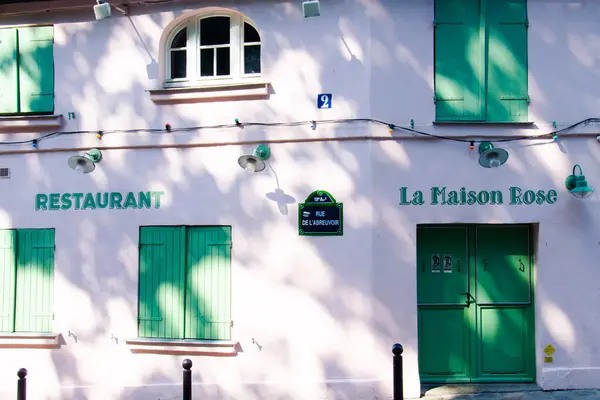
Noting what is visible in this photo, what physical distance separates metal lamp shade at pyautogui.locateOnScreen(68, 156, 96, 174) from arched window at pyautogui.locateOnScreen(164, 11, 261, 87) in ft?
4.90

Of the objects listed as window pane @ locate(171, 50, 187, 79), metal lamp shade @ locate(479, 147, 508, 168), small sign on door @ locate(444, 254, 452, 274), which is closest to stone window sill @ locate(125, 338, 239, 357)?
small sign on door @ locate(444, 254, 452, 274)

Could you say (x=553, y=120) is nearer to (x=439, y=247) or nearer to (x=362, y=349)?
(x=439, y=247)

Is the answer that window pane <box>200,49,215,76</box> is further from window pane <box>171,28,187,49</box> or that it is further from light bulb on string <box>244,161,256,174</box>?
light bulb on string <box>244,161,256,174</box>

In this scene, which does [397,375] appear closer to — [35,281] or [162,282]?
[162,282]

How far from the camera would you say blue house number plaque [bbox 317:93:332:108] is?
23.7ft

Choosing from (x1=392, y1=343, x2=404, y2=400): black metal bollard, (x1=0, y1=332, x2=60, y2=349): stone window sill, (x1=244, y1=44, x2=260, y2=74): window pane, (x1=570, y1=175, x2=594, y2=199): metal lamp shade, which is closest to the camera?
(x1=392, y1=343, x2=404, y2=400): black metal bollard

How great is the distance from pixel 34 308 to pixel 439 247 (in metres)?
5.54

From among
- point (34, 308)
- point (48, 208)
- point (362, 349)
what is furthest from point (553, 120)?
point (34, 308)

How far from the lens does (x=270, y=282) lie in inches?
285

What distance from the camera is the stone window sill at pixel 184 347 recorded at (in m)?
7.21

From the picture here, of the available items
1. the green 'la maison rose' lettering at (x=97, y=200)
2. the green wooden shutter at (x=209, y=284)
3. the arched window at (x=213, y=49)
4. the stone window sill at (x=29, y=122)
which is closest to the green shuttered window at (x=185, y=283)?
the green wooden shutter at (x=209, y=284)

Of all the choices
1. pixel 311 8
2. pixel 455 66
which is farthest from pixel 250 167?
pixel 455 66

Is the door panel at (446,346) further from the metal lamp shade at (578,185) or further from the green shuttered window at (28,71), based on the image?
the green shuttered window at (28,71)

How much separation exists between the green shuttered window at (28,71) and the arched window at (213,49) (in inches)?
65.8
